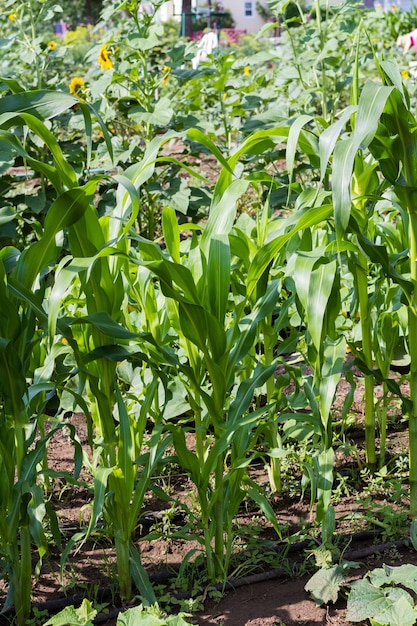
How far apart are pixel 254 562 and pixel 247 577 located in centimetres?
5

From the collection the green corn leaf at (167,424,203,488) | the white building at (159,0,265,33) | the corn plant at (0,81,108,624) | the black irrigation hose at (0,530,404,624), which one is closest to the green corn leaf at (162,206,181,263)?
the corn plant at (0,81,108,624)

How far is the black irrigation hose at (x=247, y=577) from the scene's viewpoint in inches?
72.5

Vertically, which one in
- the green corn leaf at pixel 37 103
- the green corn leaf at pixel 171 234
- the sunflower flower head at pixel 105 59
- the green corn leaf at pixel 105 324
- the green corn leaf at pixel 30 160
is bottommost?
the green corn leaf at pixel 105 324

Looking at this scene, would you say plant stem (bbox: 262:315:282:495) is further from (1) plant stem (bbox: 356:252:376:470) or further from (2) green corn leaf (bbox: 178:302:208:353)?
(2) green corn leaf (bbox: 178:302:208:353)

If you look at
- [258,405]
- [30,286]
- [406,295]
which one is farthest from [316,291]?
[258,405]

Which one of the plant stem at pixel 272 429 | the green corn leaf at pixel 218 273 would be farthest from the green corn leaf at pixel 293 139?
the plant stem at pixel 272 429

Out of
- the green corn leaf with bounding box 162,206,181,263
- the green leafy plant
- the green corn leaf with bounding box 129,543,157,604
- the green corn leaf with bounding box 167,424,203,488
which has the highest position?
the green corn leaf with bounding box 162,206,181,263

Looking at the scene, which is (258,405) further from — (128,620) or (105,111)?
(105,111)

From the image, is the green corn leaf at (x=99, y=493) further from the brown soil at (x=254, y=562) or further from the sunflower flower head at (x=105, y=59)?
the sunflower flower head at (x=105, y=59)

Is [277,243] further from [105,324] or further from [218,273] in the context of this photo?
[105,324]

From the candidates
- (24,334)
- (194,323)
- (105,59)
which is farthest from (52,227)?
(105,59)

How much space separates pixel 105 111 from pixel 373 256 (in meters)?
2.70

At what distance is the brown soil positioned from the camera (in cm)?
182

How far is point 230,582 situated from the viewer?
6.28ft
